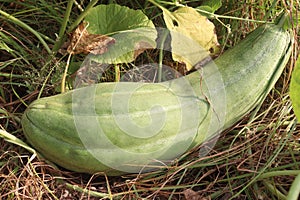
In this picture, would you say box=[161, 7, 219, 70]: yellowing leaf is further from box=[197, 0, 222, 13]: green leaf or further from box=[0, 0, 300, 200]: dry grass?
box=[0, 0, 300, 200]: dry grass

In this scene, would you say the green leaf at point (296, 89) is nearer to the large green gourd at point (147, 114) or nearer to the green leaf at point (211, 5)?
the large green gourd at point (147, 114)

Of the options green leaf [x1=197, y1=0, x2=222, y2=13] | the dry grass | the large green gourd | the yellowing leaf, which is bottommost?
the dry grass

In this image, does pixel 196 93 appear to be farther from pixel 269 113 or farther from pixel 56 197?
pixel 56 197

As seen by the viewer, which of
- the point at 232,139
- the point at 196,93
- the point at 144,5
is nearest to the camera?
the point at 196,93

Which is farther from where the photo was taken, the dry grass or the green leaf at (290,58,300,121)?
the dry grass

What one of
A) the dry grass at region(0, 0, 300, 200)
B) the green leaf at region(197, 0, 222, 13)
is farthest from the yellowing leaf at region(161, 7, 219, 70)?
the dry grass at region(0, 0, 300, 200)

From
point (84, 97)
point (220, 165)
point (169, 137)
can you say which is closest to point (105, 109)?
point (84, 97)
